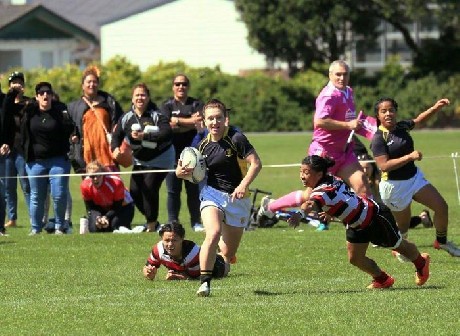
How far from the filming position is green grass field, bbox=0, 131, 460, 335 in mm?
9219

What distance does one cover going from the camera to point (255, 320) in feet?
30.9

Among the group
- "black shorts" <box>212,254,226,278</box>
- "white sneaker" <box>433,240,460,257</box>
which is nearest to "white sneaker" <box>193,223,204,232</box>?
"white sneaker" <box>433,240,460,257</box>

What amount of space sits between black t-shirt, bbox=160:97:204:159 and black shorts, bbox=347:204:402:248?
614 centimetres

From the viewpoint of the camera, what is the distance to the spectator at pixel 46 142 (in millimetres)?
16453

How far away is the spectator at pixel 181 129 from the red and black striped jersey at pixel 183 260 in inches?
179

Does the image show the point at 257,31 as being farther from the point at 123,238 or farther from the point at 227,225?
the point at 227,225

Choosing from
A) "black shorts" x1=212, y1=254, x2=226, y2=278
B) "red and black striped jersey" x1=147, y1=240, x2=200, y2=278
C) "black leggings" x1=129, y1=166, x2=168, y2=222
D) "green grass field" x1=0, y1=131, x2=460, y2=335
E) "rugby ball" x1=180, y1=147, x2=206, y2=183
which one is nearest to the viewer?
"green grass field" x1=0, y1=131, x2=460, y2=335

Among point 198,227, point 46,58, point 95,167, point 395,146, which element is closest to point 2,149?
point 95,167

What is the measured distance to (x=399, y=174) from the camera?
13445 mm

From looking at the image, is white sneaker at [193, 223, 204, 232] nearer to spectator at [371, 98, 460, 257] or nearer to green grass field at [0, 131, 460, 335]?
green grass field at [0, 131, 460, 335]

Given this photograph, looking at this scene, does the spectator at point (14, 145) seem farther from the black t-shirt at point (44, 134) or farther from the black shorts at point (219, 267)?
the black shorts at point (219, 267)

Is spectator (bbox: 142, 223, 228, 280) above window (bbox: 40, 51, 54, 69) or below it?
below

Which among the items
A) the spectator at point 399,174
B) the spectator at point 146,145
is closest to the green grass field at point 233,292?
the spectator at point 399,174

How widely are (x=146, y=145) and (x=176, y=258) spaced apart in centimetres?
465
